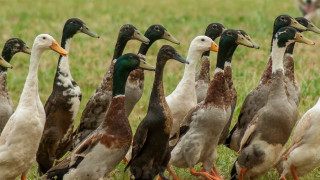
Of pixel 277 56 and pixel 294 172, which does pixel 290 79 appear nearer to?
pixel 277 56

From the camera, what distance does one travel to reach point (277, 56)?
24.4 feet

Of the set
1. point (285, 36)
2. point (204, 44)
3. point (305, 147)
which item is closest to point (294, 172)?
point (305, 147)

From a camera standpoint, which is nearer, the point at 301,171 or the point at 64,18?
the point at 301,171

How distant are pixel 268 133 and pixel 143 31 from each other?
25.5 feet

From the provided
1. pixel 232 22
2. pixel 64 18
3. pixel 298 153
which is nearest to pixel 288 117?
pixel 298 153

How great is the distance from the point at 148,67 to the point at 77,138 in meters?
1.47

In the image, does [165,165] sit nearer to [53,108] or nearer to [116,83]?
[116,83]

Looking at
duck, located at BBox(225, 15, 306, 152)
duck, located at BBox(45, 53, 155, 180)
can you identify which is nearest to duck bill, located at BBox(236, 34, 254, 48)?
duck, located at BBox(225, 15, 306, 152)

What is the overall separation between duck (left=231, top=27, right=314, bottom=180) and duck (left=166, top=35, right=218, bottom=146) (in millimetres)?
716

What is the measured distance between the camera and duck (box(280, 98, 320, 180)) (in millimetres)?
7109

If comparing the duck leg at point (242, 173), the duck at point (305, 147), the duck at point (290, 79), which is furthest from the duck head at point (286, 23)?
the duck leg at point (242, 173)

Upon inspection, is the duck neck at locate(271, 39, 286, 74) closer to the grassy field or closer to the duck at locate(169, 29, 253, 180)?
the duck at locate(169, 29, 253, 180)

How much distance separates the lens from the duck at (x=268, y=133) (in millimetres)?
7109

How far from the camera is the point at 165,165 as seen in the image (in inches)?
277
